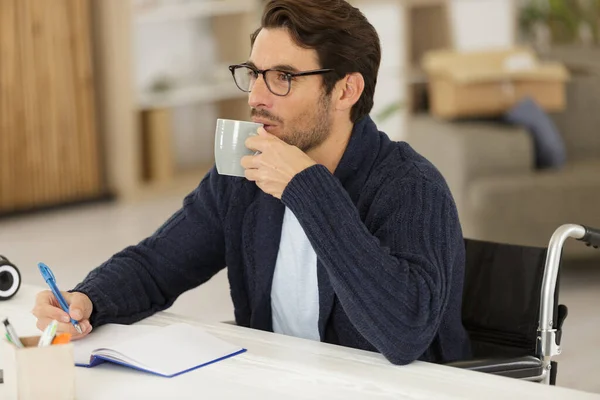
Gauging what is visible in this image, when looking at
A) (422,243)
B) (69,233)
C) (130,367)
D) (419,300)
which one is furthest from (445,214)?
(69,233)

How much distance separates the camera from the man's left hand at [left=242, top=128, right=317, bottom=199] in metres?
1.64

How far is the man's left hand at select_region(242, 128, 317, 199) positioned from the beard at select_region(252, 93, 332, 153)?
168 millimetres

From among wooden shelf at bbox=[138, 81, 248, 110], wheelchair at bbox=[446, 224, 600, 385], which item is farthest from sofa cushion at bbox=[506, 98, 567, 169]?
wheelchair at bbox=[446, 224, 600, 385]

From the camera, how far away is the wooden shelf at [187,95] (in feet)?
19.6

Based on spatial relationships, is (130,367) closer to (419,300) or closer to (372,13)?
(419,300)

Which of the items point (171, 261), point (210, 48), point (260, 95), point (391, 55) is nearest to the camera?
A: point (260, 95)

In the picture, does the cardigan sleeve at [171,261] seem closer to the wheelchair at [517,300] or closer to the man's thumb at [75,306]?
the man's thumb at [75,306]

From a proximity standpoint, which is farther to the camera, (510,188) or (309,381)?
(510,188)

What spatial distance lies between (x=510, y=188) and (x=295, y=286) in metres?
2.41

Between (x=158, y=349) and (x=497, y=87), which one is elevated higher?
(x=497, y=87)

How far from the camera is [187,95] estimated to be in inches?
239

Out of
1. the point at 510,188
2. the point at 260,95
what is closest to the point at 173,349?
the point at 260,95

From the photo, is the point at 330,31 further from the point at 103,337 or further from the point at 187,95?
the point at 187,95

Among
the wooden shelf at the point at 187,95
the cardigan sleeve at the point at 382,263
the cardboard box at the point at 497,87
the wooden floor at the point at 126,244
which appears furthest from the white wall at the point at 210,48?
the cardigan sleeve at the point at 382,263
